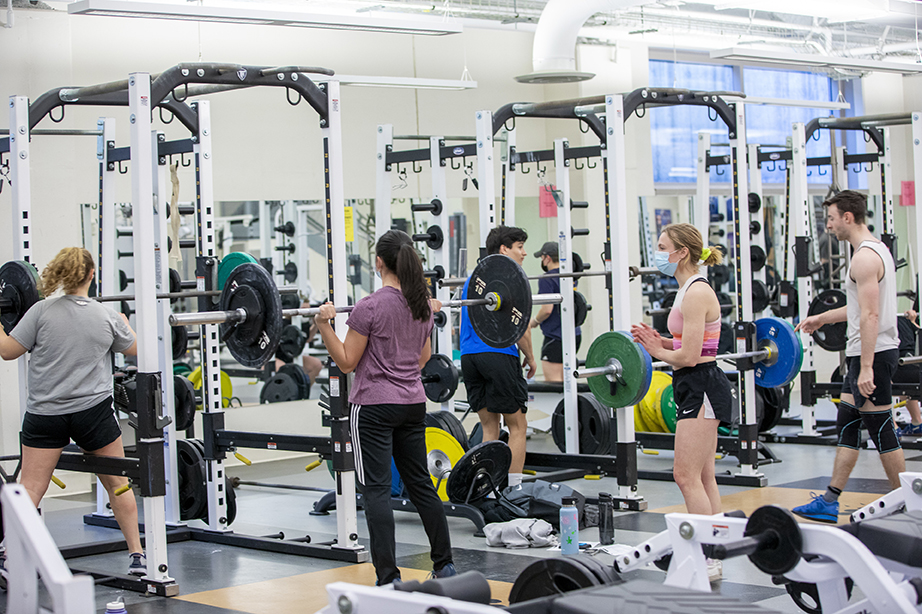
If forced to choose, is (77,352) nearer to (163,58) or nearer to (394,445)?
(394,445)

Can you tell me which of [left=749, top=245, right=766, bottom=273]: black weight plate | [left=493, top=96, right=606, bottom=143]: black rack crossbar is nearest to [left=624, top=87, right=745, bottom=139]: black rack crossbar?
[left=493, top=96, right=606, bottom=143]: black rack crossbar

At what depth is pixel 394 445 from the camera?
4344 mm

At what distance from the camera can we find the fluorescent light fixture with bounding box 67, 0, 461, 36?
6.29 m

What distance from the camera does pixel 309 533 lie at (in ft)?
19.4

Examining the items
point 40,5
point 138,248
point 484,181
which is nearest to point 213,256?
point 138,248

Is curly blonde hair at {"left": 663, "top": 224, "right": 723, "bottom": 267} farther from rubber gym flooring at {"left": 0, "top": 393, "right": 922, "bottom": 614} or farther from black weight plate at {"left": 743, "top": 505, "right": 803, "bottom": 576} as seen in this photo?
black weight plate at {"left": 743, "top": 505, "right": 803, "bottom": 576}

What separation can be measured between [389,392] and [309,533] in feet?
6.49

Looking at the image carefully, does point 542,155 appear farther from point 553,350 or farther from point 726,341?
point 726,341

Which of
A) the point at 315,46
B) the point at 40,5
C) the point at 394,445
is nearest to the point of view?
the point at 394,445

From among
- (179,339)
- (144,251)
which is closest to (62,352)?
(144,251)

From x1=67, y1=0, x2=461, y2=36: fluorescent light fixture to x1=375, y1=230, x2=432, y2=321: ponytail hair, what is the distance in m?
2.92

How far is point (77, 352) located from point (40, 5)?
11.9 feet

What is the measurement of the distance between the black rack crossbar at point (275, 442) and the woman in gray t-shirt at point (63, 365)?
3.19 feet

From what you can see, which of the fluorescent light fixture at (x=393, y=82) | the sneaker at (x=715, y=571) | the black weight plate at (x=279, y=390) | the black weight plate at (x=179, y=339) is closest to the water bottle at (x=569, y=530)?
the sneaker at (x=715, y=571)
